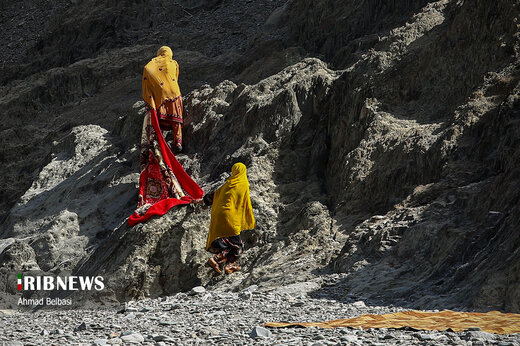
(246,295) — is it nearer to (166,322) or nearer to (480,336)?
(166,322)

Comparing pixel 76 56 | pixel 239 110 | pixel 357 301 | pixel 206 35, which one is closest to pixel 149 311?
pixel 357 301

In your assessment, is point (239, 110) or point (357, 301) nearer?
point (357, 301)

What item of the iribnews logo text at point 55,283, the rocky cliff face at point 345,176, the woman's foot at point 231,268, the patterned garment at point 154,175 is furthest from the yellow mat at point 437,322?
the patterned garment at point 154,175

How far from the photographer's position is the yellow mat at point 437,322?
20.8 ft

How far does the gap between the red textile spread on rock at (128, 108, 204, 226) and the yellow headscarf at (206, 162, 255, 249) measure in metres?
0.87

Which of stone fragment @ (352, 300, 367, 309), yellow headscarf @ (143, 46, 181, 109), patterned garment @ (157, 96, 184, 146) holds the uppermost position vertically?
yellow headscarf @ (143, 46, 181, 109)

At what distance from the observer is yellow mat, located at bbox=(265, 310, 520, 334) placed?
6332 millimetres

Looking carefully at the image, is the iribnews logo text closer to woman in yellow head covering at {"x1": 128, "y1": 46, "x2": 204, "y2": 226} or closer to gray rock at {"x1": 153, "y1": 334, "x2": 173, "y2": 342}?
woman in yellow head covering at {"x1": 128, "y1": 46, "x2": 204, "y2": 226}

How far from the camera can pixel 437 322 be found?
665 centimetres

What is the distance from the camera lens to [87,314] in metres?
9.68

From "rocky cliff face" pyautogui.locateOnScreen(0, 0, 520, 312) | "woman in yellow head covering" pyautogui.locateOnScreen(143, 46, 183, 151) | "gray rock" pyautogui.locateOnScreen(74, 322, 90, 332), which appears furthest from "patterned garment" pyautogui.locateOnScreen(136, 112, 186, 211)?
"gray rock" pyautogui.locateOnScreen(74, 322, 90, 332)

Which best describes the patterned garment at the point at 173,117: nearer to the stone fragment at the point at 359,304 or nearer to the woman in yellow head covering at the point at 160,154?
the woman in yellow head covering at the point at 160,154

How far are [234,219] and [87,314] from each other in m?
2.32

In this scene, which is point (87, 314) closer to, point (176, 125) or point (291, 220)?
point (291, 220)
